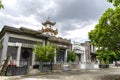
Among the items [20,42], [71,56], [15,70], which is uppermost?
[20,42]

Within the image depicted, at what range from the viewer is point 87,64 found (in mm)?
29906

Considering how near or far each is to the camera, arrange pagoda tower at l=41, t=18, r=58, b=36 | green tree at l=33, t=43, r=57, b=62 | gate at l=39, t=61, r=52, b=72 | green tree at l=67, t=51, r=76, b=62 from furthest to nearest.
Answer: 1. pagoda tower at l=41, t=18, r=58, b=36
2. green tree at l=67, t=51, r=76, b=62
3. gate at l=39, t=61, r=52, b=72
4. green tree at l=33, t=43, r=57, b=62

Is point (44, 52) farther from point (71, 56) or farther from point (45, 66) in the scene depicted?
point (71, 56)

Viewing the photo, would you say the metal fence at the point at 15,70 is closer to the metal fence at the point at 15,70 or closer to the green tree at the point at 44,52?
the metal fence at the point at 15,70

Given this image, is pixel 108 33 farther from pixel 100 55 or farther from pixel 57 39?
pixel 57 39

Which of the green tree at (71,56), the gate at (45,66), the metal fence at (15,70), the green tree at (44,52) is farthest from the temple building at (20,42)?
the green tree at (71,56)

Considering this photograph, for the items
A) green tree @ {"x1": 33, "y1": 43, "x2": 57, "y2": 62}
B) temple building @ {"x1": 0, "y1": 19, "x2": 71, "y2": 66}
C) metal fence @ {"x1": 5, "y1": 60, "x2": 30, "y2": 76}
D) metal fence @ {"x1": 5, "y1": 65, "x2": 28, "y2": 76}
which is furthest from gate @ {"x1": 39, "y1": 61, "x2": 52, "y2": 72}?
metal fence @ {"x1": 5, "y1": 65, "x2": 28, "y2": 76}

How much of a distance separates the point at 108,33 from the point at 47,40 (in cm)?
1441

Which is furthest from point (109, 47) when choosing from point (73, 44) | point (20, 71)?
point (73, 44)

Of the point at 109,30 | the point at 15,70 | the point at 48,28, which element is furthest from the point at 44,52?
the point at 48,28

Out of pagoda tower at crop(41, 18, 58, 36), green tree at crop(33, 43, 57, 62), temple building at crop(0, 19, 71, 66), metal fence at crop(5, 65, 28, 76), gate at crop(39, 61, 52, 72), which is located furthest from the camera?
pagoda tower at crop(41, 18, 58, 36)

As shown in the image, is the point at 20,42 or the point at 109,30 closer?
the point at 109,30

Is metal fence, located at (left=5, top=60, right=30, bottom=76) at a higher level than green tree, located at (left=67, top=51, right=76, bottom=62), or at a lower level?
lower

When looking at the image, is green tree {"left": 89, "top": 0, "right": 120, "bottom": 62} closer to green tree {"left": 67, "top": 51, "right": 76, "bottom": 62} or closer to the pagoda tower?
green tree {"left": 67, "top": 51, "right": 76, "bottom": 62}
